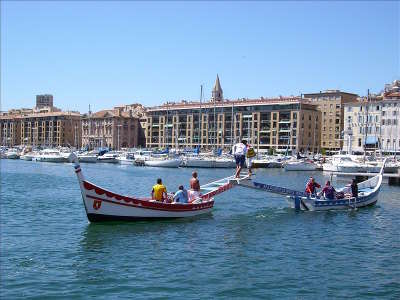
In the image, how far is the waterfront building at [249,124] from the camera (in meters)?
154

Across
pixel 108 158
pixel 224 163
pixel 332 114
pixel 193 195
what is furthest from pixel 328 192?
pixel 332 114

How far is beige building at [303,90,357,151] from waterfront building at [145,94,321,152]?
6.66 feet

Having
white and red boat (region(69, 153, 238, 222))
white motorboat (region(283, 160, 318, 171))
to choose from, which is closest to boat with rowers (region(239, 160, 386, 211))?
white and red boat (region(69, 153, 238, 222))

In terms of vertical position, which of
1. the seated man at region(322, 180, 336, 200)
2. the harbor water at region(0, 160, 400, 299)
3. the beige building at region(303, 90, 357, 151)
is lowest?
the harbor water at region(0, 160, 400, 299)

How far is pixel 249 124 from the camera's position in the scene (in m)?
163

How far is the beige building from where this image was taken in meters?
154

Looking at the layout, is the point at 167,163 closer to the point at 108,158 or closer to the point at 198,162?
the point at 198,162

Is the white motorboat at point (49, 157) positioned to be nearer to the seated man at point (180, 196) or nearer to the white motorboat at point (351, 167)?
the white motorboat at point (351, 167)

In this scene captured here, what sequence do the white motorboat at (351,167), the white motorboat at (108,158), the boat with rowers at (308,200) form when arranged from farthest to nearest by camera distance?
1. the white motorboat at (108,158)
2. the white motorboat at (351,167)
3. the boat with rowers at (308,200)

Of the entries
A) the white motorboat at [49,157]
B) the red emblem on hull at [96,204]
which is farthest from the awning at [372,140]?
the red emblem on hull at [96,204]

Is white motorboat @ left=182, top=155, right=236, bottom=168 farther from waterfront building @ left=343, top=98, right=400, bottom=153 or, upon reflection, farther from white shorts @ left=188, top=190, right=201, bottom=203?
white shorts @ left=188, top=190, right=201, bottom=203

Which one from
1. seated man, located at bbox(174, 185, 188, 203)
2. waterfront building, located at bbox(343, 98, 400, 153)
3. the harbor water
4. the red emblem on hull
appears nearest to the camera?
the harbor water

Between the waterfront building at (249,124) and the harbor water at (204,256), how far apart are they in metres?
113

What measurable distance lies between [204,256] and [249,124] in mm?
144087
